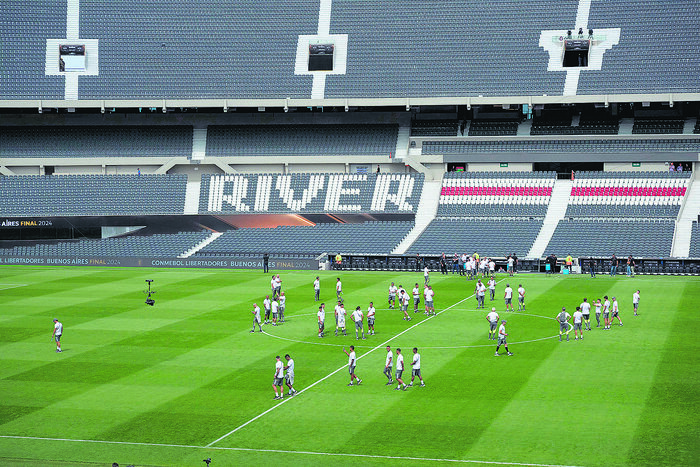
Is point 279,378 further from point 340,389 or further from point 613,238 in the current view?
point 613,238

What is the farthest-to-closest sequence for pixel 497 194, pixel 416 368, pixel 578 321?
pixel 497 194 → pixel 578 321 → pixel 416 368

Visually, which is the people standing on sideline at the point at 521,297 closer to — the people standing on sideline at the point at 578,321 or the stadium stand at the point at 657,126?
the people standing on sideline at the point at 578,321

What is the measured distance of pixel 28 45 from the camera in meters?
77.5

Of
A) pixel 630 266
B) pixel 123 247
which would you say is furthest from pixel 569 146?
pixel 123 247

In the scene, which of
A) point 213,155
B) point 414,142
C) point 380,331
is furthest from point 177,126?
point 380,331

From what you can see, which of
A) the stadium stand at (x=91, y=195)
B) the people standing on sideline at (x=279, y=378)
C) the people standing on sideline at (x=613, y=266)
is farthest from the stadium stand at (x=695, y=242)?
the people standing on sideline at (x=279, y=378)

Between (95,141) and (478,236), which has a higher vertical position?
(95,141)

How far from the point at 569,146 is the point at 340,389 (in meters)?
46.7

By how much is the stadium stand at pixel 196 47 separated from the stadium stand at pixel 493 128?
14.0 meters

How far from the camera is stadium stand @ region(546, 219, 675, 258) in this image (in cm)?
5906

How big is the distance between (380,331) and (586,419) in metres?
14.2

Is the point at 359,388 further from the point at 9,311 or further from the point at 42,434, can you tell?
the point at 9,311

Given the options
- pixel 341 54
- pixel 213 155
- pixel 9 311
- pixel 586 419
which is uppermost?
pixel 341 54

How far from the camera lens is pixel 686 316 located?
39.2 metres
